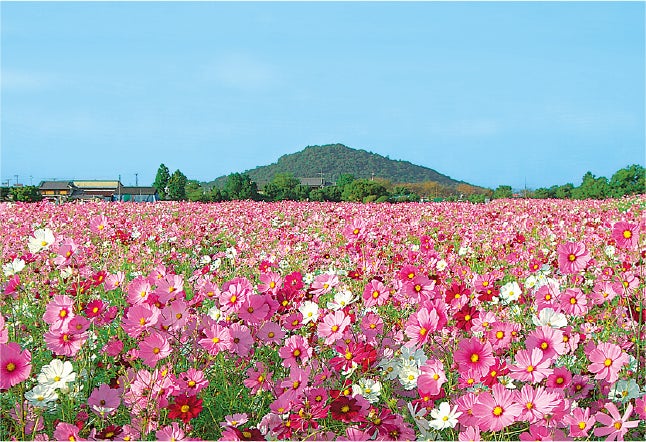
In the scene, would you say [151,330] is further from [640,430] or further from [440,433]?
[640,430]

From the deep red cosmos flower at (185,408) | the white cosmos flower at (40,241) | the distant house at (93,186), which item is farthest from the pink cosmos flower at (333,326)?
the distant house at (93,186)

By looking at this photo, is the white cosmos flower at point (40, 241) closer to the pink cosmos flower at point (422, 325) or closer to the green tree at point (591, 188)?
the pink cosmos flower at point (422, 325)

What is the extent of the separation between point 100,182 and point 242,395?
9332 centimetres

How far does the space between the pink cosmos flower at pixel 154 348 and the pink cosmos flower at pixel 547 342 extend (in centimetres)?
123

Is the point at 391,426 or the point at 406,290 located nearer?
the point at 391,426

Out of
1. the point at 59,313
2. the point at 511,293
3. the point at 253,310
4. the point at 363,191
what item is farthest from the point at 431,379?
the point at 363,191

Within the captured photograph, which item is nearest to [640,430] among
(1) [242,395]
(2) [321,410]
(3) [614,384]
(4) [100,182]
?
(3) [614,384]

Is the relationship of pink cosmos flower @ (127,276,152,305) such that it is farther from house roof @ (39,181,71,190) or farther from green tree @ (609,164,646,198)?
house roof @ (39,181,71,190)

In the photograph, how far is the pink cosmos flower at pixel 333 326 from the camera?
6.41 feet

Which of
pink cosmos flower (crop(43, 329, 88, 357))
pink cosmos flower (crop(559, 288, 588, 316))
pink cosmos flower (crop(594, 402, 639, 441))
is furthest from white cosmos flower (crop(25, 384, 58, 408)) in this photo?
pink cosmos flower (crop(559, 288, 588, 316))

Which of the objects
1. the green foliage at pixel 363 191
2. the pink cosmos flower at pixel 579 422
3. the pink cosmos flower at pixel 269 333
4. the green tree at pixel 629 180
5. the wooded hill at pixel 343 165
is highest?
the wooded hill at pixel 343 165

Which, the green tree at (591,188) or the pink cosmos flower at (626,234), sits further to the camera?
the green tree at (591,188)

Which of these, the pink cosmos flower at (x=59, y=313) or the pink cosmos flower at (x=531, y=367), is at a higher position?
the pink cosmos flower at (x=59, y=313)

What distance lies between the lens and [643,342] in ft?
8.36
